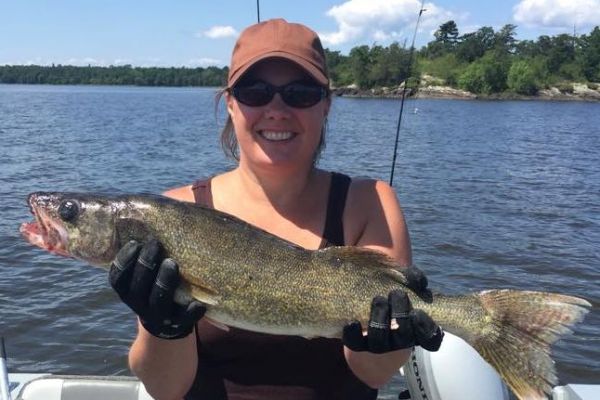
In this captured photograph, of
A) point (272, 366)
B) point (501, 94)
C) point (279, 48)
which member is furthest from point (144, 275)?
point (501, 94)

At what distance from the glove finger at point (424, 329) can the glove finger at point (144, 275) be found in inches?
47.7

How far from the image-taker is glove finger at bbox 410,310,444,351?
3.05m

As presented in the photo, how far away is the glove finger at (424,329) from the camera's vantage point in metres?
3.05

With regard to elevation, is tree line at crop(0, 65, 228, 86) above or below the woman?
below

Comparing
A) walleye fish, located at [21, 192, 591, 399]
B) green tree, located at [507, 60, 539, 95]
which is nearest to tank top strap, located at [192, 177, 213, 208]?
walleye fish, located at [21, 192, 591, 399]

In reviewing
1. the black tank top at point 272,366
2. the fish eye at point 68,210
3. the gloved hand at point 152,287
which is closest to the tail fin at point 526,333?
the black tank top at point 272,366

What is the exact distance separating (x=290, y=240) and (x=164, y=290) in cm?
81

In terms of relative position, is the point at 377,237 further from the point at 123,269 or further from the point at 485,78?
the point at 485,78

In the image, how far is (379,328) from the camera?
119 inches

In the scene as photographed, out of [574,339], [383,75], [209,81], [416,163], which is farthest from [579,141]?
[209,81]

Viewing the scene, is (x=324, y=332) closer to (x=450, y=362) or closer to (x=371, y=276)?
(x=371, y=276)

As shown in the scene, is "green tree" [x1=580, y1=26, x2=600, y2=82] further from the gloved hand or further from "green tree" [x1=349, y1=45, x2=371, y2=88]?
the gloved hand

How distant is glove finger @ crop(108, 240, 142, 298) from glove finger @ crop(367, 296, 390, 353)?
3.72 ft

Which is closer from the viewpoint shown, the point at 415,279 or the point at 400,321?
the point at 400,321
